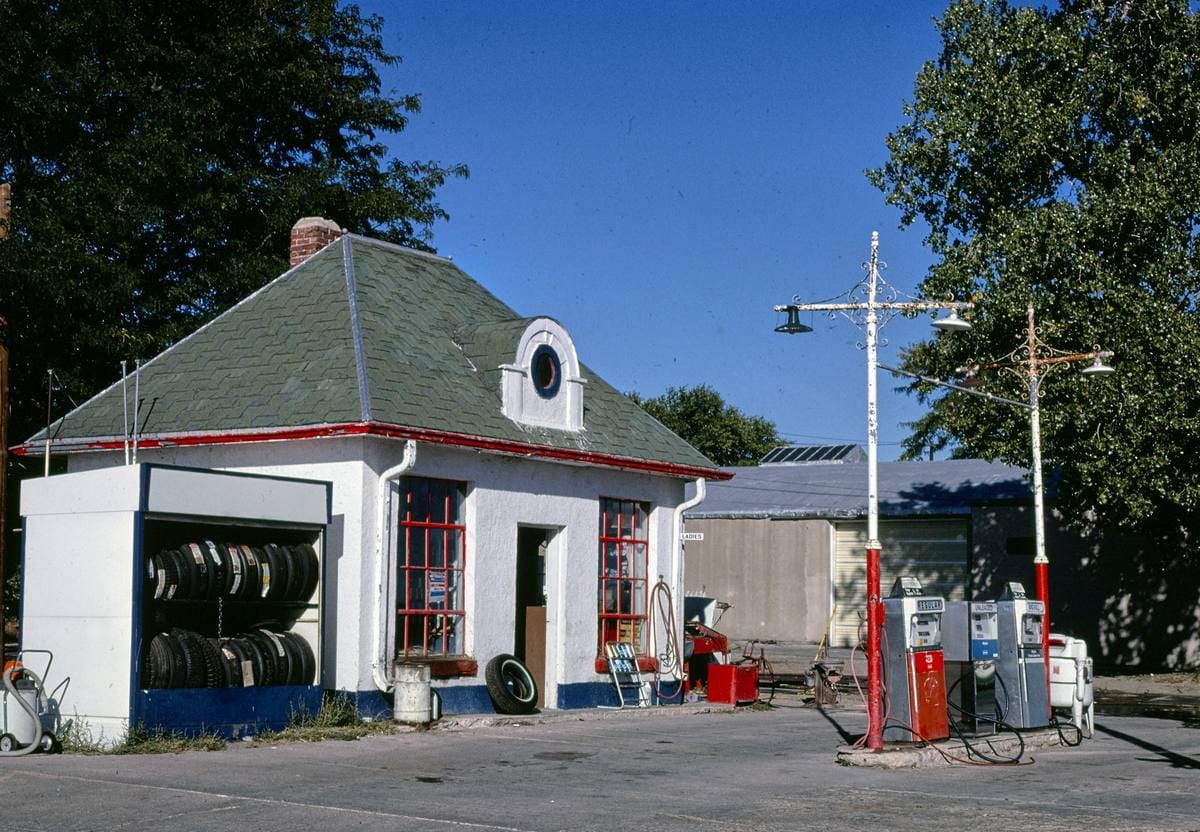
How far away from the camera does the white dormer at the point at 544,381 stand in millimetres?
19484

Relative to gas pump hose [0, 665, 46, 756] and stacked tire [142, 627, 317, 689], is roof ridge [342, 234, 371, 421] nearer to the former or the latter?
stacked tire [142, 627, 317, 689]

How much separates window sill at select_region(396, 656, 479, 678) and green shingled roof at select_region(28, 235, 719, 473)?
2700 mm

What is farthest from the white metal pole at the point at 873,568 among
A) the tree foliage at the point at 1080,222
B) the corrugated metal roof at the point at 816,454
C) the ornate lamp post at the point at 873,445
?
the corrugated metal roof at the point at 816,454

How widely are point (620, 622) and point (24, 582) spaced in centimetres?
833

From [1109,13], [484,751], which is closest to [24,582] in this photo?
[484,751]

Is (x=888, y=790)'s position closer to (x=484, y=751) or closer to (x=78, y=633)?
(x=484, y=751)

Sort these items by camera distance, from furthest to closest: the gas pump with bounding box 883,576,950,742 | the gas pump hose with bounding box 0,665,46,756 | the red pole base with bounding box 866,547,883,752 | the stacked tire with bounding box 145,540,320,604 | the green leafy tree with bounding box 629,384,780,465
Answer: the green leafy tree with bounding box 629,384,780,465
the gas pump with bounding box 883,576,950,742
the stacked tire with bounding box 145,540,320,604
the red pole base with bounding box 866,547,883,752
the gas pump hose with bounding box 0,665,46,756

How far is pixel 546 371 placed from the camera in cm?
2020

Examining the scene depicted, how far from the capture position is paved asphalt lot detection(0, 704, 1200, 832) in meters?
10.8

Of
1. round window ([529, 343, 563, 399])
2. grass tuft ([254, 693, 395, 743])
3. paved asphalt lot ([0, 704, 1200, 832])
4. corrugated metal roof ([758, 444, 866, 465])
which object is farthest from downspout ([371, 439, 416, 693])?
corrugated metal roof ([758, 444, 866, 465])

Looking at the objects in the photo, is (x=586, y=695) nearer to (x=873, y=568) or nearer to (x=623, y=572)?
(x=623, y=572)

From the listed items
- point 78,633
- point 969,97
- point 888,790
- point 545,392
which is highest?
point 969,97

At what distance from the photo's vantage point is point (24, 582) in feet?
51.3

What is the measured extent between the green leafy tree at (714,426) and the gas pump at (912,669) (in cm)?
5566
